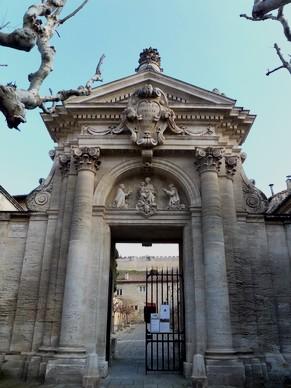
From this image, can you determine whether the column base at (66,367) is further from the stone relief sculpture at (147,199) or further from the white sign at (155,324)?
the stone relief sculpture at (147,199)

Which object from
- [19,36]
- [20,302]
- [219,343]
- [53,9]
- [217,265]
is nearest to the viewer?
[19,36]

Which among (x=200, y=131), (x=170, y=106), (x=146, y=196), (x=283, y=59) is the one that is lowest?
(x=146, y=196)

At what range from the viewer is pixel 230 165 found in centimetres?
1135

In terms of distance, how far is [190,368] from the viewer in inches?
362

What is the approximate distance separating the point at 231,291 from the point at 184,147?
4714 millimetres

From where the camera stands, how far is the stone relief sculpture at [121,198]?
1121cm

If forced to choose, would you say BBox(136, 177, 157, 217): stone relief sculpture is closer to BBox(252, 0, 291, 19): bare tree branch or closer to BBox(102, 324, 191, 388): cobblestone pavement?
BBox(102, 324, 191, 388): cobblestone pavement

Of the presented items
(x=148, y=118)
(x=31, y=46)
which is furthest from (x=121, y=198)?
(x=31, y=46)

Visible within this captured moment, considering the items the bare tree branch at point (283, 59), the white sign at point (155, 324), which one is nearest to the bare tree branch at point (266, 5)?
the bare tree branch at point (283, 59)

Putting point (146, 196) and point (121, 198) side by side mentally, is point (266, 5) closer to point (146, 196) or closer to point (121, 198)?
point (146, 196)

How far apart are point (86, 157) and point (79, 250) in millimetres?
3002

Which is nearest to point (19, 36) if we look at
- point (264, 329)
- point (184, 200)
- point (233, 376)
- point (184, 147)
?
point (184, 147)

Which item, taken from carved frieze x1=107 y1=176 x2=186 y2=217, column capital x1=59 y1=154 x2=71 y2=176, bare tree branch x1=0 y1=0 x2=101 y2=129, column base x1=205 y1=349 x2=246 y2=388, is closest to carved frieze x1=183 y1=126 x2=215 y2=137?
carved frieze x1=107 y1=176 x2=186 y2=217

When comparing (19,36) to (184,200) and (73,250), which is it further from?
(184,200)
